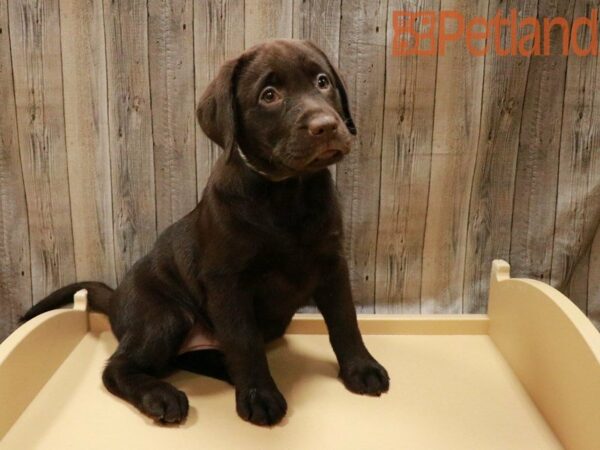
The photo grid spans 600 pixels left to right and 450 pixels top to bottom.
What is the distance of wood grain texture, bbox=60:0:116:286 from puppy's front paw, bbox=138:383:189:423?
1.84ft

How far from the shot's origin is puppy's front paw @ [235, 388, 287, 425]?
3.62 ft

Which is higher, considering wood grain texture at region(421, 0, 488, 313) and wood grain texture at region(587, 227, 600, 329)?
wood grain texture at region(421, 0, 488, 313)

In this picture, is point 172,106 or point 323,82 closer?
point 323,82

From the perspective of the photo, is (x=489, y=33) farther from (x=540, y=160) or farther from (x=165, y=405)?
(x=165, y=405)

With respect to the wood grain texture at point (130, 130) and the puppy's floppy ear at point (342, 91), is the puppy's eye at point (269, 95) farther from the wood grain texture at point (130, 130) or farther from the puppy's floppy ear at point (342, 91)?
the wood grain texture at point (130, 130)

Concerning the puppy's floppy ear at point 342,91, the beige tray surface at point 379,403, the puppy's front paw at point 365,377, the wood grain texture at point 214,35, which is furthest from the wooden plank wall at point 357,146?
the puppy's front paw at point 365,377

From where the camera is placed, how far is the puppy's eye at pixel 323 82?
112 cm

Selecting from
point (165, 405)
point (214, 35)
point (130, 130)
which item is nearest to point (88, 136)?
point (130, 130)

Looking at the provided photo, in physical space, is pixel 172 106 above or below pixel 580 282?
above

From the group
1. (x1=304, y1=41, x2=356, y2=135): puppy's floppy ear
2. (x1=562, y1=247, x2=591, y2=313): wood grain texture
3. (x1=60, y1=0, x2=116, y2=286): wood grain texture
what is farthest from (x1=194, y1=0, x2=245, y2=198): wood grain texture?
(x1=562, y1=247, x2=591, y2=313): wood grain texture

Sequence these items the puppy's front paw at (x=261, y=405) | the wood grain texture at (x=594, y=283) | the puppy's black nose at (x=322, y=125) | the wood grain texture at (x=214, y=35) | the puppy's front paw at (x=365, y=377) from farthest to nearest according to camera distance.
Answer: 1. the wood grain texture at (x=594, y=283)
2. the wood grain texture at (x=214, y=35)
3. the puppy's front paw at (x=365, y=377)
4. the puppy's front paw at (x=261, y=405)
5. the puppy's black nose at (x=322, y=125)

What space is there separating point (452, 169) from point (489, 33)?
0.36 m

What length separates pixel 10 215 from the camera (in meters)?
1.57

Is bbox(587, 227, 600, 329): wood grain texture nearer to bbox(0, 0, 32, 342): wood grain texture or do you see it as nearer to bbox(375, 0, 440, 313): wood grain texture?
bbox(375, 0, 440, 313): wood grain texture
